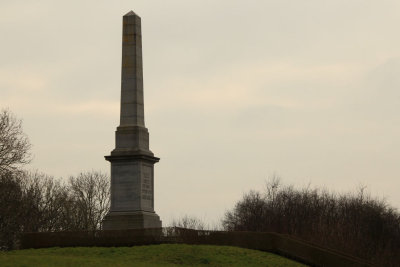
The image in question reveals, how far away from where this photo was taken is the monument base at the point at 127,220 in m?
43.2

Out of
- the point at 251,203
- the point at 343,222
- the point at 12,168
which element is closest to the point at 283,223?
the point at 343,222

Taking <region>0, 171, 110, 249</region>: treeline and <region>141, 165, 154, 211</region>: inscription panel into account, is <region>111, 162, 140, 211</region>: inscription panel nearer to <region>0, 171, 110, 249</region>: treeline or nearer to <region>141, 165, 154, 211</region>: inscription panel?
<region>141, 165, 154, 211</region>: inscription panel

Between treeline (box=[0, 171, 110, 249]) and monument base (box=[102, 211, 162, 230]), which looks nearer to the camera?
monument base (box=[102, 211, 162, 230])

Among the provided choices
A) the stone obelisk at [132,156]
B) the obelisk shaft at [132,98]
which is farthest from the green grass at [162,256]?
the obelisk shaft at [132,98]

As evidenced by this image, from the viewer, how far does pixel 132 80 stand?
4497cm

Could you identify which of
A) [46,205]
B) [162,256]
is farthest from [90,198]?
[162,256]

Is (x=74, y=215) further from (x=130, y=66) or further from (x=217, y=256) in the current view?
(x=217, y=256)

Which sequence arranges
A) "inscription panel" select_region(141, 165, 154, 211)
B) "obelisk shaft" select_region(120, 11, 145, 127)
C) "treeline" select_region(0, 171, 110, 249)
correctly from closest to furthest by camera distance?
1. "inscription panel" select_region(141, 165, 154, 211)
2. "obelisk shaft" select_region(120, 11, 145, 127)
3. "treeline" select_region(0, 171, 110, 249)

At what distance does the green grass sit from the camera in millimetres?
35594

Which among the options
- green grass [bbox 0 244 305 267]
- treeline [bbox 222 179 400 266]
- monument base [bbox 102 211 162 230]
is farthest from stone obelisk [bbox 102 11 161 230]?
treeline [bbox 222 179 400 266]

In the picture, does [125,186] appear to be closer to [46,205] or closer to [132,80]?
[132,80]

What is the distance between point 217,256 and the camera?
38594 millimetres

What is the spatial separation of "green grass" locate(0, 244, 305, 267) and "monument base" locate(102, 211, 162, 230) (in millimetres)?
3294

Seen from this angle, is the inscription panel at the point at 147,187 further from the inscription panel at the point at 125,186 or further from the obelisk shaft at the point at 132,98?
the obelisk shaft at the point at 132,98
